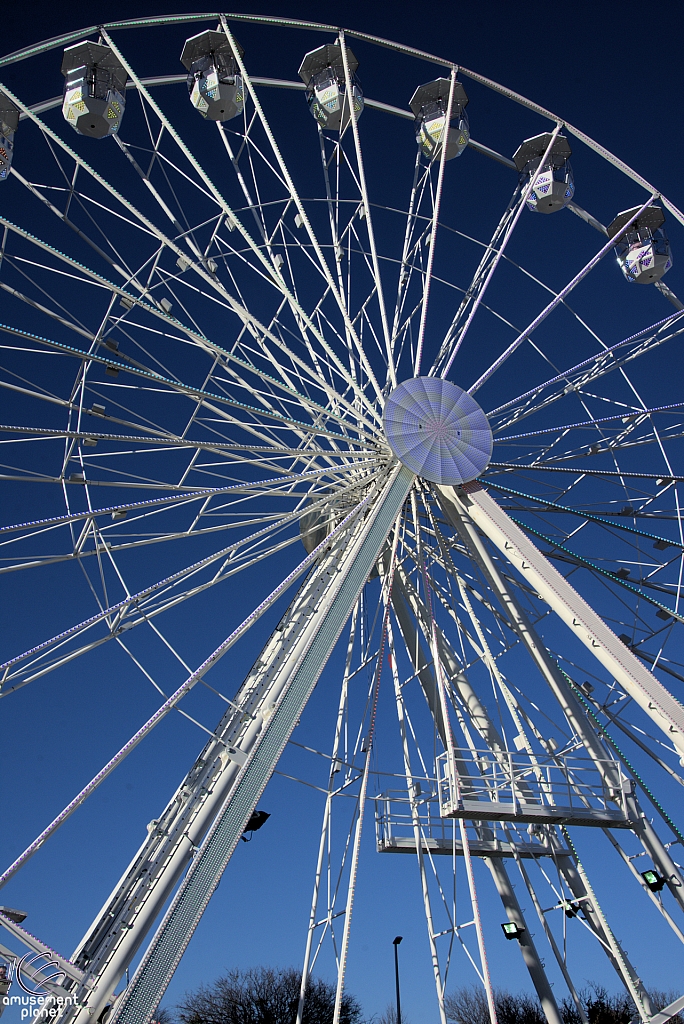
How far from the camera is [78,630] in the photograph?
11.6 meters

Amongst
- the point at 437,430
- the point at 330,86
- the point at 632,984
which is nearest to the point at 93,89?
the point at 330,86

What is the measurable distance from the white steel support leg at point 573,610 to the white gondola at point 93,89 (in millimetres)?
8967

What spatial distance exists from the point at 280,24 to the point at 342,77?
1898 millimetres

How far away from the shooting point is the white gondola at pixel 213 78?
638 inches

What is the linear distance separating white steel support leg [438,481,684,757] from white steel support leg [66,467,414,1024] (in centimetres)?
119

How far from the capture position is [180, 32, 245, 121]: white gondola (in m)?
16.2

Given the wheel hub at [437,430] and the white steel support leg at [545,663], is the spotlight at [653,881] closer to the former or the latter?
the white steel support leg at [545,663]

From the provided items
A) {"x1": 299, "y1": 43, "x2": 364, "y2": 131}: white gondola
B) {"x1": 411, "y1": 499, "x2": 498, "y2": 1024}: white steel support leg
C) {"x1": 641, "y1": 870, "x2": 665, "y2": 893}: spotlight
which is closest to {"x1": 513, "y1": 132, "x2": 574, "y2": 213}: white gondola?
{"x1": 299, "y1": 43, "x2": 364, "y2": 131}: white gondola

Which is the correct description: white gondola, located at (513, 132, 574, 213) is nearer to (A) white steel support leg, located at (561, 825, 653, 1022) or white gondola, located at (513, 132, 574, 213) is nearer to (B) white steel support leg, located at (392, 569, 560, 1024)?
(B) white steel support leg, located at (392, 569, 560, 1024)

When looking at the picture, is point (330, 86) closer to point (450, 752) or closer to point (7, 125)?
point (7, 125)

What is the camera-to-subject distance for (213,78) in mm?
16234

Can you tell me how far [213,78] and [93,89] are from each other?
2.33 metres

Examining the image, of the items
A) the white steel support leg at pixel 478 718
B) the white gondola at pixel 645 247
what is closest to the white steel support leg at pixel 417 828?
the white steel support leg at pixel 478 718

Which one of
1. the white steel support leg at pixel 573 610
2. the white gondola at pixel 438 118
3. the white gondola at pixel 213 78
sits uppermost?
the white gondola at pixel 438 118
